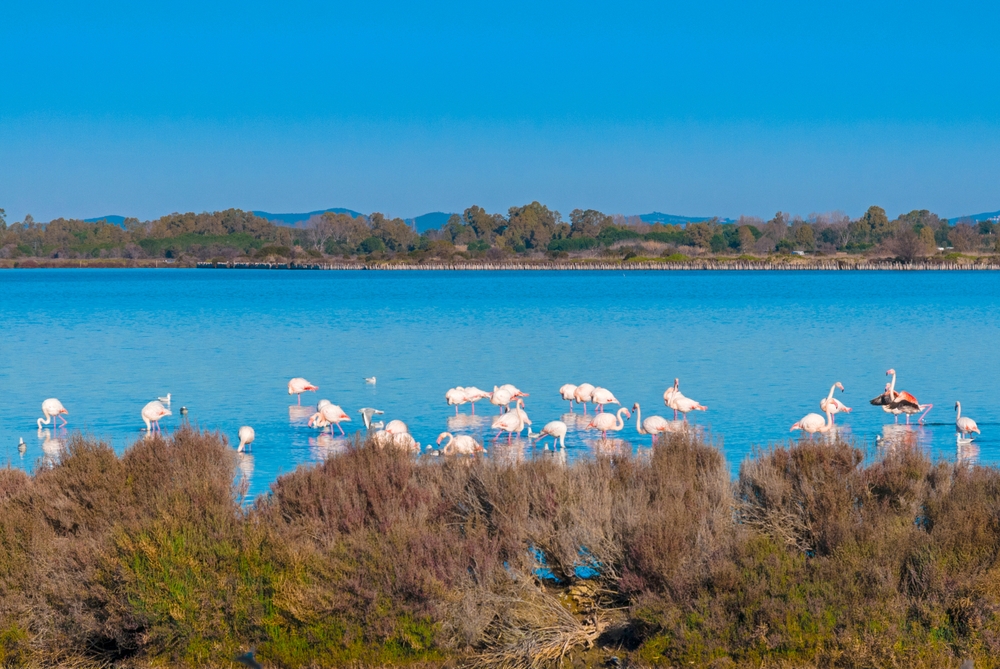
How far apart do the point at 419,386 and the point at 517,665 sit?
1491 centimetres

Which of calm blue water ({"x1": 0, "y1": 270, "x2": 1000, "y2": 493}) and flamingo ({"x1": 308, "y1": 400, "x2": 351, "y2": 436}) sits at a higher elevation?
flamingo ({"x1": 308, "y1": 400, "x2": 351, "y2": 436})

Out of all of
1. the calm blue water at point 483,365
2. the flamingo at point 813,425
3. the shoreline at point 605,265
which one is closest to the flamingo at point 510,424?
the calm blue water at point 483,365

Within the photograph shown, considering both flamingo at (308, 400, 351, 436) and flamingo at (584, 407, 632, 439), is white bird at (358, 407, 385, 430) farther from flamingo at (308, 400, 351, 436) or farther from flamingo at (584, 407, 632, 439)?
flamingo at (584, 407, 632, 439)

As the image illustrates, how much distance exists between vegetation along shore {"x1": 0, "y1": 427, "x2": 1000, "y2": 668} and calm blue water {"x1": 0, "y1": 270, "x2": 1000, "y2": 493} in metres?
1.99

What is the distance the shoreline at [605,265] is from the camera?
121m

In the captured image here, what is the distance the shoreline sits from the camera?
121 m

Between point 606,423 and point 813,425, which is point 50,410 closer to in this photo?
point 606,423

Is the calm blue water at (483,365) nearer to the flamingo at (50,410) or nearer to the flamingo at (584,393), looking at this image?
the flamingo at (50,410)

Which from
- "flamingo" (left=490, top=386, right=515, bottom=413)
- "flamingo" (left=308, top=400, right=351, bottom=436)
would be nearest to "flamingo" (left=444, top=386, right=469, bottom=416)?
"flamingo" (left=490, top=386, right=515, bottom=413)

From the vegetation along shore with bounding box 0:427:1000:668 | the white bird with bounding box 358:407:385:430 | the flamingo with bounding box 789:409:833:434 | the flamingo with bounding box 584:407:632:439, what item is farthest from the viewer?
the white bird with bounding box 358:407:385:430

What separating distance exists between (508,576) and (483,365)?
18083 mm

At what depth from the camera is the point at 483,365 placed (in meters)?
25.3

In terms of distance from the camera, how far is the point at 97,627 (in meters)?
6.98

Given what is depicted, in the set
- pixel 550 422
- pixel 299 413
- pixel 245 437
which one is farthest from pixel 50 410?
pixel 550 422
